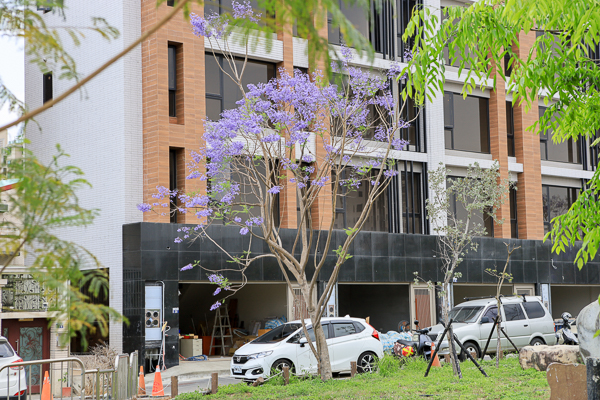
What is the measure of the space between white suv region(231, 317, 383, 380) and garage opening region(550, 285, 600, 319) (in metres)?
21.0

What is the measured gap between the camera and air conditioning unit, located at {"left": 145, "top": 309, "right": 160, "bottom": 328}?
2244cm

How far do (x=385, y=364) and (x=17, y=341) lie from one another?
1025cm

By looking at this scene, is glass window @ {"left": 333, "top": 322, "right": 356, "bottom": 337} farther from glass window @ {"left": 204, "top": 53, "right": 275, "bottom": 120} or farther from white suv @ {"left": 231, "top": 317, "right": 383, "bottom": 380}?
glass window @ {"left": 204, "top": 53, "right": 275, "bottom": 120}

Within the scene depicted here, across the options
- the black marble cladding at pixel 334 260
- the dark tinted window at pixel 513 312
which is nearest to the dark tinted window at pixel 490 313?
the dark tinted window at pixel 513 312

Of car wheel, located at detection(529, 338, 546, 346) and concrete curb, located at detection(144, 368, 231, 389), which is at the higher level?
car wheel, located at detection(529, 338, 546, 346)

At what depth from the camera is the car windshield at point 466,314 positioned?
21.9 metres

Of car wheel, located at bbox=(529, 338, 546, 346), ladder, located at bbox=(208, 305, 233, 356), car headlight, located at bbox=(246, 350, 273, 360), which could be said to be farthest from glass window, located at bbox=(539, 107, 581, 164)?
car headlight, located at bbox=(246, 350, 273, 360)

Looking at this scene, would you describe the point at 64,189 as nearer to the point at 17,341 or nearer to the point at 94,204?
the point at 17,341

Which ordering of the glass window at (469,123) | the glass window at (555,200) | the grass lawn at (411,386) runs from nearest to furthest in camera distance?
1. the grass lawn at (411,386)
2. the glass window at (469,123)
3. the glass window at (555,200)

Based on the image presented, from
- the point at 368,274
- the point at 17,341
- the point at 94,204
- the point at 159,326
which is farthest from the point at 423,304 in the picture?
the point at 17,341

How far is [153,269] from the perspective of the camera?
22.4 metres

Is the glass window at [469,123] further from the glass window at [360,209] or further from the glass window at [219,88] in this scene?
the glass window at [219,88]

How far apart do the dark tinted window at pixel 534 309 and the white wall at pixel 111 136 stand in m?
12.8

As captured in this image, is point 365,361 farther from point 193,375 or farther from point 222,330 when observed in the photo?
point 222,330
